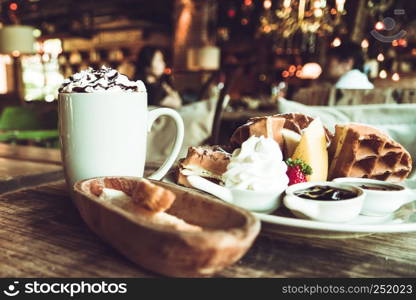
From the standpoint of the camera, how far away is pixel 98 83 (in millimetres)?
767

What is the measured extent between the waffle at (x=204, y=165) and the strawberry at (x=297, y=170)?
5.0 inches

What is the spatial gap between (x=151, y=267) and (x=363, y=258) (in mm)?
318

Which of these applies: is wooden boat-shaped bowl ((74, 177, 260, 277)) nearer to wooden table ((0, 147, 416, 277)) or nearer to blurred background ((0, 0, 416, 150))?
wooden table ((0, 147, 416, 277))

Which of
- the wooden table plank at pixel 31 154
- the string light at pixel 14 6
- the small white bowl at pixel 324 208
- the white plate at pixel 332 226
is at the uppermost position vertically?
the string light at pixel 14 6

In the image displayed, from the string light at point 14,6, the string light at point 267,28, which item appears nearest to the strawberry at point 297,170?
the string light at point 267,28

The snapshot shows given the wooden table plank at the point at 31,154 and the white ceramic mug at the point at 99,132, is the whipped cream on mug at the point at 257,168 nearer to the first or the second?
the white ceramic mug at the point at 99,132

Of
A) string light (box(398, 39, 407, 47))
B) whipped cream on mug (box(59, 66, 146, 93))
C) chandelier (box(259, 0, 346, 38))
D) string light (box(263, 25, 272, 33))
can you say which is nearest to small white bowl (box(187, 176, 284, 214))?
whipped cream on mug (box(59, 66, 146, 93))

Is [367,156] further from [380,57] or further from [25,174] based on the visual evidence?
[380,57]

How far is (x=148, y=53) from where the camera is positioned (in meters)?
4.71

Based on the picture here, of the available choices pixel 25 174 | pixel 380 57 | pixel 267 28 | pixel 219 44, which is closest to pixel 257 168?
pixel 25 174

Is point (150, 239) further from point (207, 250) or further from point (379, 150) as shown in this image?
point (379, 150)

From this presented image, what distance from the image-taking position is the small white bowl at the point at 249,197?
67cm

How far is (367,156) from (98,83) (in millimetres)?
597

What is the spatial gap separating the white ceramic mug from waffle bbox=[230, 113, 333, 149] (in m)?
0.25
